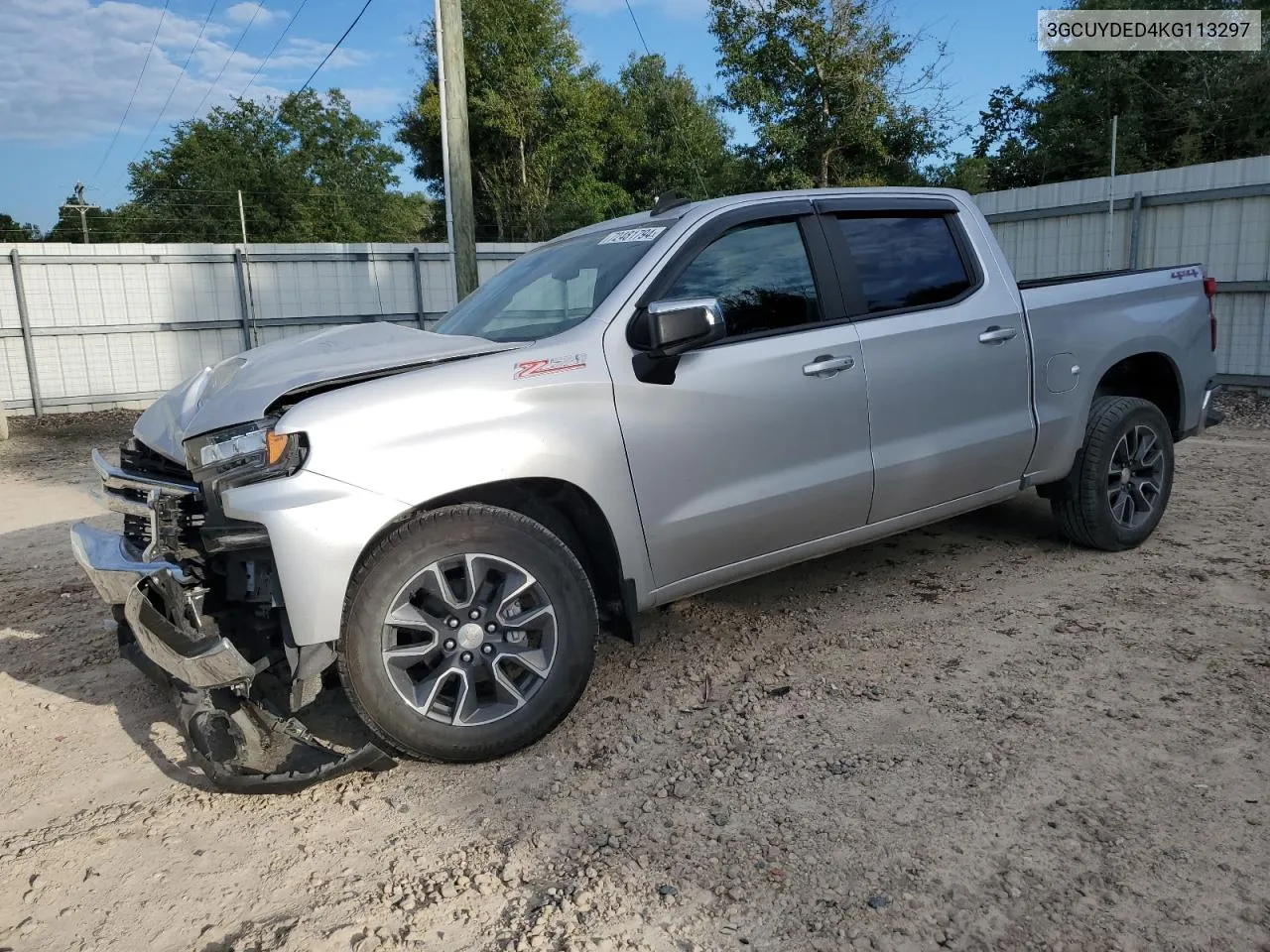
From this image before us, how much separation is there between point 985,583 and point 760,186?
16.5 meters

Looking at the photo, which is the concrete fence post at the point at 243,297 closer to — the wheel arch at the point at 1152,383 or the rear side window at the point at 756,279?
the rear side window at the point at 756,279

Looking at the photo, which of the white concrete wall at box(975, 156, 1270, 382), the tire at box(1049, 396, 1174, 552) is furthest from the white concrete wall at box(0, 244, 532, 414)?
the tire at box(1049, 396, 1174, 552)

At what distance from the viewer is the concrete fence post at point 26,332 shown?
1313 cm

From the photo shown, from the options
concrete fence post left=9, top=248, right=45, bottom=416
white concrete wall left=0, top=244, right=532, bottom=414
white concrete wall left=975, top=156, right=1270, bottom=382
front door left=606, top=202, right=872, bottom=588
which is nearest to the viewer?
front door left=606, top=202, right=872, bottom=588

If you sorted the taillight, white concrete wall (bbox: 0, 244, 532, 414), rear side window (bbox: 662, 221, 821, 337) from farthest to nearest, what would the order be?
white concrete wall (bbox: 0, 244, 532, 414)
the taillight
rear side window (bbox: 662, 221, 821, 337)

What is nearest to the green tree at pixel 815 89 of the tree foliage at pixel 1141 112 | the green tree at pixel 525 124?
the tree foliage at pixel 1141 112

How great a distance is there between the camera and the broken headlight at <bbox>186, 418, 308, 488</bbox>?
9.12ft

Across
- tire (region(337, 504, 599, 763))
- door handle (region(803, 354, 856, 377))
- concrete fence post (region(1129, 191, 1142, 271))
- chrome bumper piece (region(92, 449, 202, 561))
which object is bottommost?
tire (region(337, 504, 599, 763))

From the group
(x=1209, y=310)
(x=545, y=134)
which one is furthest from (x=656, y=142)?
(x=1209, y=310)

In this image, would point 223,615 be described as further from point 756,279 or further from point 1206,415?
point 1206,415

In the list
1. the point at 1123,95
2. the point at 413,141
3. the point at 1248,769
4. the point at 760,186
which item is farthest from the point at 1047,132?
the point at 1248,769

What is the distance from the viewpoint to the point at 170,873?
8.53ft

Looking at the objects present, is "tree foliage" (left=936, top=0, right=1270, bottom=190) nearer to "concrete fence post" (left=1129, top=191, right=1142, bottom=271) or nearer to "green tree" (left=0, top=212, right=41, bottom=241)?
"concrete fence post" (left=1129, top=191, right=1142, bottom=271)

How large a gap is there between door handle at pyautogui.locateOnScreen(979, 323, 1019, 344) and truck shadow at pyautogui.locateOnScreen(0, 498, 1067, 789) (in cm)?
126
